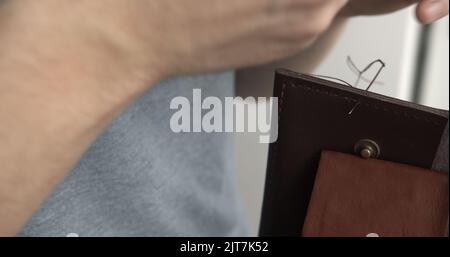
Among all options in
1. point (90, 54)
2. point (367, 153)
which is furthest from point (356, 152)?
point (90, 54)

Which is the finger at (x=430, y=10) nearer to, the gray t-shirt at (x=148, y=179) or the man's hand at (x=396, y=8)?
the man's hand at (x=396, y=8)

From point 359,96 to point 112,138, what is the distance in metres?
0.17

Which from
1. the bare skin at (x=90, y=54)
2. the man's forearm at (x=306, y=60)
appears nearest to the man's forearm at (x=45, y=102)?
the bare skin at (x=90, y=54)

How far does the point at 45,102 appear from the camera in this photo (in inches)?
9.9

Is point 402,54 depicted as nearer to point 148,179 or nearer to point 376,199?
point 376,199

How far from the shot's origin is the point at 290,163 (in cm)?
30

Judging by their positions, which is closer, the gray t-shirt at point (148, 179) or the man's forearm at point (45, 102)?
the man's forearm at point (45, 102)

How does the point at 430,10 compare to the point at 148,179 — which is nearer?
the point at 430,10

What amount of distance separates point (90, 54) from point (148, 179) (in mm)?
149

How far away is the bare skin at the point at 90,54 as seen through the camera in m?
0.25

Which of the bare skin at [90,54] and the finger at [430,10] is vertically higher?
the finger at [430,10]

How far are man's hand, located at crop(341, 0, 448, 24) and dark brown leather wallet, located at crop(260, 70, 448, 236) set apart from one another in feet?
0.18

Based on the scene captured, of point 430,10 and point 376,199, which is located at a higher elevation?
point 430,10
